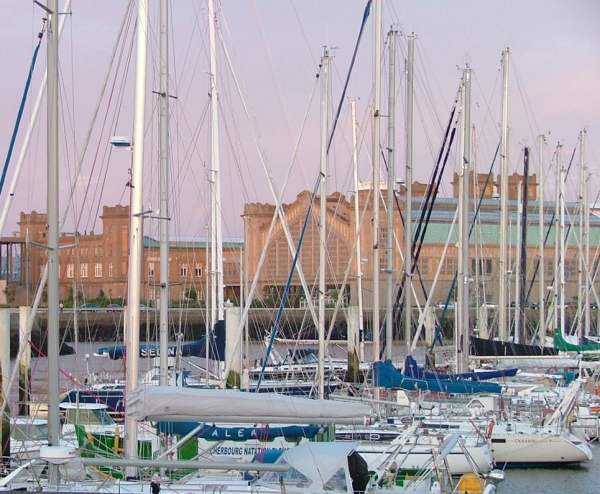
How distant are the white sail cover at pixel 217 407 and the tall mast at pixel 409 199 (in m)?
12.7

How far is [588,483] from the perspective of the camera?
1032 inches

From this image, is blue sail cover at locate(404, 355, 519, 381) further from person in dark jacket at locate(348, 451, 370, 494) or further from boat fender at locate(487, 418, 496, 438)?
person in dark jacket at locate(348, 451, 370, 494)

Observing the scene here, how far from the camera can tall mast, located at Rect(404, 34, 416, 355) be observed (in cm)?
2908

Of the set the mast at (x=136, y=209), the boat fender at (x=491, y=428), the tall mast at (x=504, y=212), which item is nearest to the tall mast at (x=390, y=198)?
the boat fender at (x=491, y=428)

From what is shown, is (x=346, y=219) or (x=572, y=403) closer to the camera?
(x=572, y=403)

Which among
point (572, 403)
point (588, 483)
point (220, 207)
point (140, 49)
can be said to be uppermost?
point (140, 49)

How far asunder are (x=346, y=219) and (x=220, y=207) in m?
66.7

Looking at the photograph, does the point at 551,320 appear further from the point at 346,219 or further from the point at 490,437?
the point at 346,219

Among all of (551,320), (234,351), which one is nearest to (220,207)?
(234,351)

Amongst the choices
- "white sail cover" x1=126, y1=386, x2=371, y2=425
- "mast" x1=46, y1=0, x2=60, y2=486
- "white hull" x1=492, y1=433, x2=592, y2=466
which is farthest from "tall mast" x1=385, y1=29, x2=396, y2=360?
"mast" x1=46, y1=0, x2=60, y2=486

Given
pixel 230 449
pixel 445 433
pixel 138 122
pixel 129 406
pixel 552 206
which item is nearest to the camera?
pixel 129 406

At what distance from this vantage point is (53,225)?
47.2 feet

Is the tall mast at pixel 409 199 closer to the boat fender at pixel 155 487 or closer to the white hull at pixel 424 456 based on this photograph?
the white hull at pixel 424 456

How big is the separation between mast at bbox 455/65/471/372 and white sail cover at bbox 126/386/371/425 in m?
16.3
